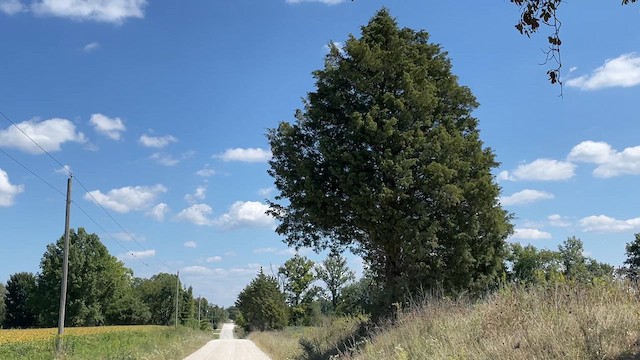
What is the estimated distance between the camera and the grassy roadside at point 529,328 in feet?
19.9

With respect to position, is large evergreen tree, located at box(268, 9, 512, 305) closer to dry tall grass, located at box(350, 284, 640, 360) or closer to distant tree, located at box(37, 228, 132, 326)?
dry tall grass, located at box(350, 284, 640, 360)

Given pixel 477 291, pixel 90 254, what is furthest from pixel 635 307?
pixel 90 254

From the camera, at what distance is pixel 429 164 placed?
1542cm

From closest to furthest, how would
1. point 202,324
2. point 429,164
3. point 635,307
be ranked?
point 635,307 < point 429,164 < point 202,324

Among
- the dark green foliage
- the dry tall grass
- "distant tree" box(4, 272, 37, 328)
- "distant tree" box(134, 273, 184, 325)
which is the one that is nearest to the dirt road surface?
the dry tall grass

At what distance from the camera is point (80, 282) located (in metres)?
88.0

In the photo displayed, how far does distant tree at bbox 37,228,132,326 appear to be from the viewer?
85.0 m

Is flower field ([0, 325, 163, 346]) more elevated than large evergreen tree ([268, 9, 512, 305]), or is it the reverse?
large evergreen tree ([268, 9, 512, 305])

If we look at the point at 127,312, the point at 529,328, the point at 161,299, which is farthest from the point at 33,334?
the point at 161,299

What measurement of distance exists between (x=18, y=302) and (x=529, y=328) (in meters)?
106

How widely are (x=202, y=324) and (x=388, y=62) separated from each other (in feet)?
422

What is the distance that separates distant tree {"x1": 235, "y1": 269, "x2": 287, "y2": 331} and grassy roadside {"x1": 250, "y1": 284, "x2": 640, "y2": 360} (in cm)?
6170

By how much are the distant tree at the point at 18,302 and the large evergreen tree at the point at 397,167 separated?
88873mm

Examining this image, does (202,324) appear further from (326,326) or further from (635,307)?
(635,307)
